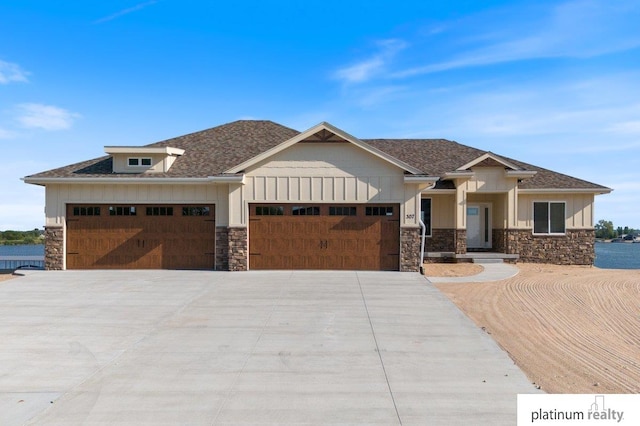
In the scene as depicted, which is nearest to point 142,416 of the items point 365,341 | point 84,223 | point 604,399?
point 365,341

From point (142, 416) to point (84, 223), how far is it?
1541 cm

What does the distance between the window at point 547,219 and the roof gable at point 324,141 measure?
26.9 ft

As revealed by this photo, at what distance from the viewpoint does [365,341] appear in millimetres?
9711

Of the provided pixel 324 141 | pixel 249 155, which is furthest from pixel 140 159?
pixel 324 141

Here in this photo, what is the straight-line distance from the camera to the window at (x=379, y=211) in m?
19.0

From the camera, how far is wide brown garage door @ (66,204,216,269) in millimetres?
19641

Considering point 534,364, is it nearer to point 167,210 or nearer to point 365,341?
point 365,341

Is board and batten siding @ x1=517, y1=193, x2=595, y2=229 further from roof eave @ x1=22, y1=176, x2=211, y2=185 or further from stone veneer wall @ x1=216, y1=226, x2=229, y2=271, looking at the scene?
roof eave @ x1=22, y1=176, x2=211, y2=185

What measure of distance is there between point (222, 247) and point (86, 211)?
5670mm

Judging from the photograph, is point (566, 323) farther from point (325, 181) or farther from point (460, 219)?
point (460, 219)

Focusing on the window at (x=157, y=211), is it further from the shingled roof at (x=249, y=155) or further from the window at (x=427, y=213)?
the window at (x=427, y=213)

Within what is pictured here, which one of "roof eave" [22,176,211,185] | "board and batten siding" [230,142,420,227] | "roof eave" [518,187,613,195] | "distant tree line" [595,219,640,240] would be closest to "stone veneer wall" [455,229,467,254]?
"roof eave" [518,187,613,195]

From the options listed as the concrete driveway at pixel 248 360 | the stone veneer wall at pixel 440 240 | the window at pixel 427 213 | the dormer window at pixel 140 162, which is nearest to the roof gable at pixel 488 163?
the window at pixel 427 213

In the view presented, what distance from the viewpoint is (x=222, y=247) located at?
64.2ft
